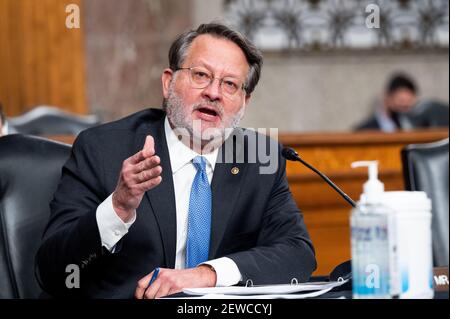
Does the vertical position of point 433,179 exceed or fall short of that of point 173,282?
it exceeds it

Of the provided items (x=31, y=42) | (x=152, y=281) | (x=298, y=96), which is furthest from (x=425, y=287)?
(x=298, y=96)

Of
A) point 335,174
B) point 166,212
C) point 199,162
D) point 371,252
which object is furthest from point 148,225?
point 335,174

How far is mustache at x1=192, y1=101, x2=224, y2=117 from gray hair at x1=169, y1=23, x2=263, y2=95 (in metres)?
0.12

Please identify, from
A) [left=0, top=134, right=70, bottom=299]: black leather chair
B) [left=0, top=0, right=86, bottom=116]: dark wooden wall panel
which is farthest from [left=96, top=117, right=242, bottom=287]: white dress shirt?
[left=0, top=0, right=86, bottom=116]: dark wooden wall panel

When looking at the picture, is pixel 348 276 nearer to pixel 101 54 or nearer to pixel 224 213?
pixel 224 213

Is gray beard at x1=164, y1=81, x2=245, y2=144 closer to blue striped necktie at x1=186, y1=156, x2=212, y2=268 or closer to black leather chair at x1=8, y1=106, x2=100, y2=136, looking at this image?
blue striped necktie at x1=186, y1=156, x2=212, y2=268

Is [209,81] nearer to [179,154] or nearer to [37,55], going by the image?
[179,154]

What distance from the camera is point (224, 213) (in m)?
2.43

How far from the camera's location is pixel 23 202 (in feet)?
8.45

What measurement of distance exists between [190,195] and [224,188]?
10 centimetres

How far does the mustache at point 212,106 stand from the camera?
2482mm

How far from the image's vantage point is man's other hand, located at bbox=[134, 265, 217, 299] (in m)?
2.04

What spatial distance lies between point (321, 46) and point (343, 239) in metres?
4.77

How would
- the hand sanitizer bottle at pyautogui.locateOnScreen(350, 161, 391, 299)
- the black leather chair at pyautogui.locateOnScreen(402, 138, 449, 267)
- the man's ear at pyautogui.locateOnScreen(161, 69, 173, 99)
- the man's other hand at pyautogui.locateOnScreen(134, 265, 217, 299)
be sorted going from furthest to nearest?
1. the black leather chair at pyautogui.locateOnScreen(402, 138, 449, 267)
2. the man's ear at pyautogui.locateOnScreen(161, 69, 173, 99)
3. the man's other hand at pyautogui.locateOnScreen(134, 265, 217, 299)
4. the hand sanitizer bottle at pyautogui.locateOnScreen(350, 161, 391, 299)
